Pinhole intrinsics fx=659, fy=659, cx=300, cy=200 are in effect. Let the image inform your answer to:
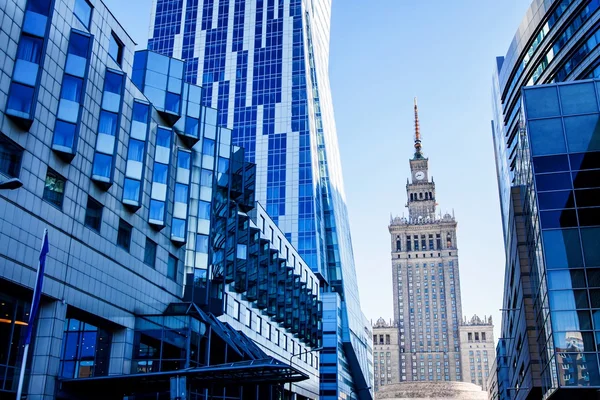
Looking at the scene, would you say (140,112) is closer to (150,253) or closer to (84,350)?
(150,253)

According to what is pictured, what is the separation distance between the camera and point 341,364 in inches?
4427

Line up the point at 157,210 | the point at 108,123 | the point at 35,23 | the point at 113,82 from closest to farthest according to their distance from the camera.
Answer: the point at 35,23
the point at 108,123
the point at 113,82
the point at 157,210

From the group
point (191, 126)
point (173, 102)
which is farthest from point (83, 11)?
point (191, 126)

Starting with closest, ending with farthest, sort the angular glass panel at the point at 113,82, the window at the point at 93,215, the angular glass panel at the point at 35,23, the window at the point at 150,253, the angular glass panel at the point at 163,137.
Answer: the angular glass panel at the point at 35,23, the window at the point at 93,215, the angular glass panel at the point at 113,82, the window at the point at 150,253, the angular glass panel at the point at 163,137

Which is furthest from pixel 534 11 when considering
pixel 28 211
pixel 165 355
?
pixel 28 211

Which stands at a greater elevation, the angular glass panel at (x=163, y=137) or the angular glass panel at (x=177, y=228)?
the angular glass panel at (x=163, y=137)

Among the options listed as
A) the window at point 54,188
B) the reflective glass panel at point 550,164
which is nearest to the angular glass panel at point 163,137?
the window at point 54,188

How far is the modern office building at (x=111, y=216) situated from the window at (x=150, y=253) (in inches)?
2.8

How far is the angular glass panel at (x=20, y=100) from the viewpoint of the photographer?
31359mm

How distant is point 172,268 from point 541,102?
90.8 feet

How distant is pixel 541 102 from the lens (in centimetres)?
4278

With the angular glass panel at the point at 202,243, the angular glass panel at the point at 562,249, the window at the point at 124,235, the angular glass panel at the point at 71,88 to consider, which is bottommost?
the angular glass panel at the point at 562,249

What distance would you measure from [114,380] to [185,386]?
13.1 ft

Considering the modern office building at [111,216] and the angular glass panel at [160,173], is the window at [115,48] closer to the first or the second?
the modern office building at [111,216]
